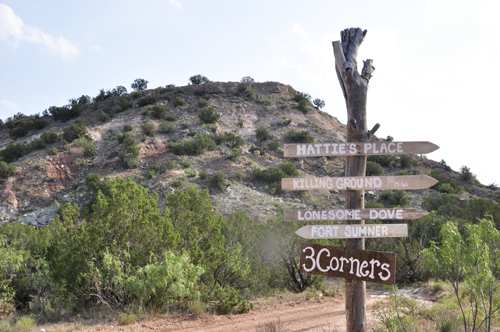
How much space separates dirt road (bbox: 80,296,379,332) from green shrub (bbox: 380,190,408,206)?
1958cm

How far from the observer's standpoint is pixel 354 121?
493cm

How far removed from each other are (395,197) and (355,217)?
1043 inches

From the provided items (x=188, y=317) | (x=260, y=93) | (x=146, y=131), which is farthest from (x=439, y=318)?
(x=260, y=93)

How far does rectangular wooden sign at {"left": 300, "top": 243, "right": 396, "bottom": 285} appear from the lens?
4.47 metres

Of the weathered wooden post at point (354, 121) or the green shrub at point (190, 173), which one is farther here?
the green shrub at point (190, 173)

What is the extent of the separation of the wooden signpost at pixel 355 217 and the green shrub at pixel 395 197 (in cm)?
2551

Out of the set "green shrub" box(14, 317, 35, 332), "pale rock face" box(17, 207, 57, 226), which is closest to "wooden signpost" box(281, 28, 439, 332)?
"green shrub" box(14, 317, 35, 332)

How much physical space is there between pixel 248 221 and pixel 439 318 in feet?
34.0

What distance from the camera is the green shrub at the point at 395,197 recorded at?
28.5 m

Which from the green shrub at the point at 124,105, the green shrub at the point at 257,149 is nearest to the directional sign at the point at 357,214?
the green shrub at the point at 257,149

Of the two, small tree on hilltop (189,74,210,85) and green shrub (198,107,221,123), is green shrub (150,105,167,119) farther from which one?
small tree on hilltop (189,74,210,85)

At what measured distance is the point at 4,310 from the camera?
10.6 m

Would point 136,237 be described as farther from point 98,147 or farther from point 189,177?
point 98,147

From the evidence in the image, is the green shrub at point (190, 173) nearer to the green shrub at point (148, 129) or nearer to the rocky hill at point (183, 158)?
the rocky hill at point (183, 158)
